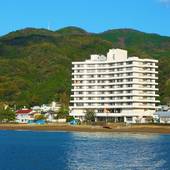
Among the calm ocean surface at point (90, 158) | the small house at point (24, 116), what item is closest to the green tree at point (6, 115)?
the small house at point (24, 116)

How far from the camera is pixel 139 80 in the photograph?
149125 mm

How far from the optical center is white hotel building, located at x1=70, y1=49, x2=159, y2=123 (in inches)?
5837

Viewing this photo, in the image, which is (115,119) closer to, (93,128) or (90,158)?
(93,128)

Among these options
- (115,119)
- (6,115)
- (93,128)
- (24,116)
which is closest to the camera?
(93,128)

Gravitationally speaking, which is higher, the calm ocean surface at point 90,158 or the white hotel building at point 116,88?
the white hotel building at point 116,88

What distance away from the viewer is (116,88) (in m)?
152

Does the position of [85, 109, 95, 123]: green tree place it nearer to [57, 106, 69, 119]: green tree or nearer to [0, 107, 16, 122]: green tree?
[57, 106, 69, 119]: green tree

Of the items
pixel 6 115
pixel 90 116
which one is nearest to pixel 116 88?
pixel 90 116

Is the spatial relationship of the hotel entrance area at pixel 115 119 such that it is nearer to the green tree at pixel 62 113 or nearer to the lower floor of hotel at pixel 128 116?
the lower floor of hotel at pixel 128 116

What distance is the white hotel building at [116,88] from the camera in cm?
14825

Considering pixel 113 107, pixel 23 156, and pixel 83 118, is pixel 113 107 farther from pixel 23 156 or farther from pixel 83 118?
pixel 23 156

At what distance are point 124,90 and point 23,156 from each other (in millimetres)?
86105

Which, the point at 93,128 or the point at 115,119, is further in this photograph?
the point at 115,119

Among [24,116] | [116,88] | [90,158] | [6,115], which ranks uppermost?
[116,88]
